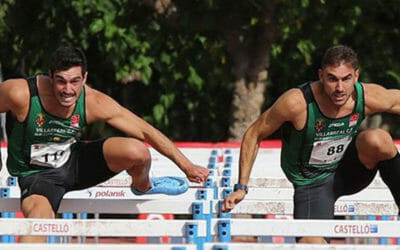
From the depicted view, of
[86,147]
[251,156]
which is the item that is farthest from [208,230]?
[86,147]

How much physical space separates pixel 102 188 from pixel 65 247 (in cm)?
238

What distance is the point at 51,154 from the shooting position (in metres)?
7.64

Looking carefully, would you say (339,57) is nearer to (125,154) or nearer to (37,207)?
(125,154)

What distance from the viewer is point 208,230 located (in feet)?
21.9

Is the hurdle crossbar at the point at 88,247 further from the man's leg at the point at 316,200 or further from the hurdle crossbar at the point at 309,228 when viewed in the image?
the man's leg at the point at 316,200

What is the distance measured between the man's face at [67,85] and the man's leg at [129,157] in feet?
1.34

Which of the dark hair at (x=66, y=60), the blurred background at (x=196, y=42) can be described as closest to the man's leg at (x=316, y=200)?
the dark hair at (x=66, y=60)

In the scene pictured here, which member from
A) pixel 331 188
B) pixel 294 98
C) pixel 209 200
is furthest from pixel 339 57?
pixel 209 200

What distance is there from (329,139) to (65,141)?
169 cm

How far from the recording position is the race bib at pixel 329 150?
752 centimetres

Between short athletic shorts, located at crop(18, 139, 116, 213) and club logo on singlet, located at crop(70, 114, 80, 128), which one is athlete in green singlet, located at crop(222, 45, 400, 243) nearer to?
short athletic shorts, located at crop(18, 139, 116, 213)

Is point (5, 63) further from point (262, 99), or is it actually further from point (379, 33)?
point (379, 33)

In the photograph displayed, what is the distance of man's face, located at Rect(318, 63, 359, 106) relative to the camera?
7.28 meters

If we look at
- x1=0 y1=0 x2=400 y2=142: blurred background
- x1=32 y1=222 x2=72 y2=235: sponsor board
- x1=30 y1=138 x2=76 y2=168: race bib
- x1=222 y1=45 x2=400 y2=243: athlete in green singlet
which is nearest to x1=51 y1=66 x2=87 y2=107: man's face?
x1=30 y1=138 x2=76 y2=168: race bib
